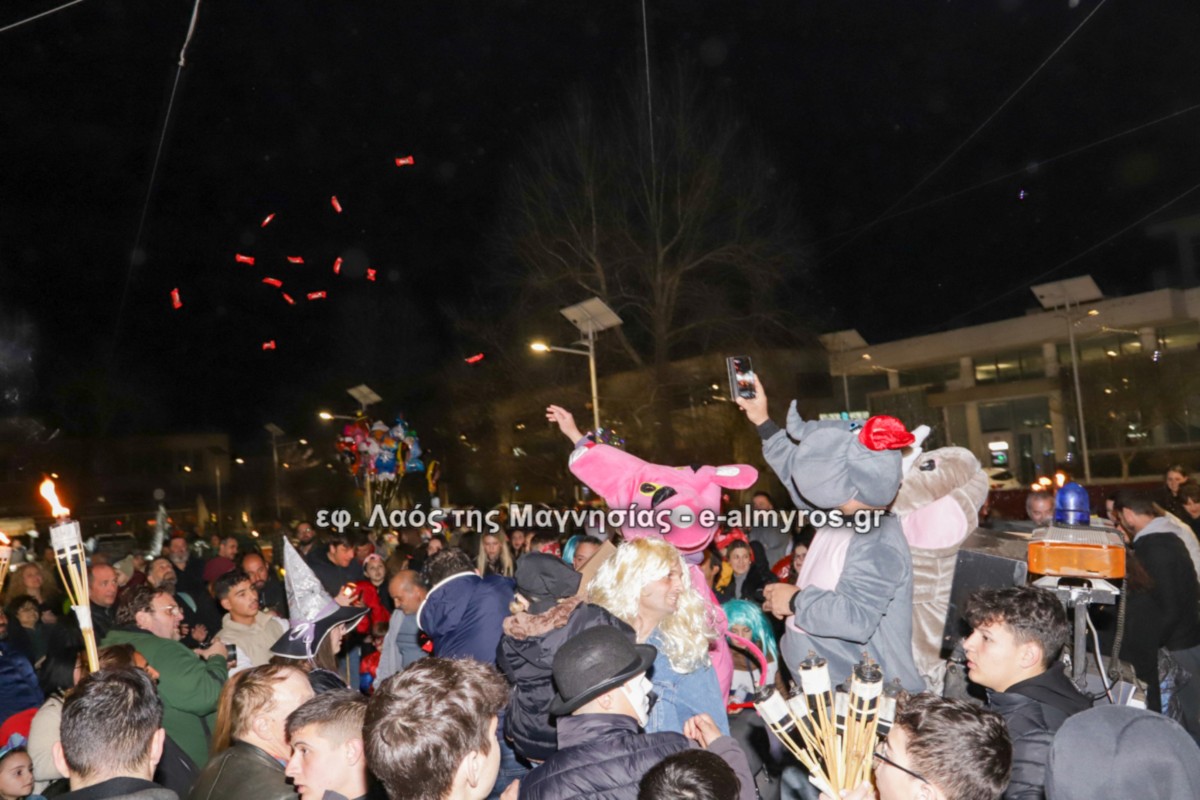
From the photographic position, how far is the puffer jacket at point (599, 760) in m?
2.67

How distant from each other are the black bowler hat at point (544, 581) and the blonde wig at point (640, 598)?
0.93 ft

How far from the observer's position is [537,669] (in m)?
3.87

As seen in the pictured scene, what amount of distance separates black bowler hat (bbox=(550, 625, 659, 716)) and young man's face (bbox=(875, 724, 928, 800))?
30.7 inches

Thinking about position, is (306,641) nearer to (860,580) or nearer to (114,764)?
(114,764)

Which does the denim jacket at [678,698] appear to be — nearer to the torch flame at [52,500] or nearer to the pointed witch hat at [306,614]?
the pointed witch hat at [306,614]

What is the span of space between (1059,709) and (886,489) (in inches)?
44.5

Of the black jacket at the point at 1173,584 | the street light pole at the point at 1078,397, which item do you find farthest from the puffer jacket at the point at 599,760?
the street light pole at the point at 1078,397

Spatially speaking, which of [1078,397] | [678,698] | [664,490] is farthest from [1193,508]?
[1078,397]

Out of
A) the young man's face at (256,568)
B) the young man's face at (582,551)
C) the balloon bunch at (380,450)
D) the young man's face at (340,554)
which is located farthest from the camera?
the balloon bunch at (380,450)

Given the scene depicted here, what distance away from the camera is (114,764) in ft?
10.0

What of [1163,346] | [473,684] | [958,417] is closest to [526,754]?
[473,684]

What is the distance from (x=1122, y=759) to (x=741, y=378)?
8.18ft

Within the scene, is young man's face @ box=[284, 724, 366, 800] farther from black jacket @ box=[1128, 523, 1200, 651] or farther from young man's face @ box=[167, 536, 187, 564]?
young man's face @ box=[167, 536, 187, 564]

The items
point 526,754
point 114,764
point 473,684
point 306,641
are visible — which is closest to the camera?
point 473,684
